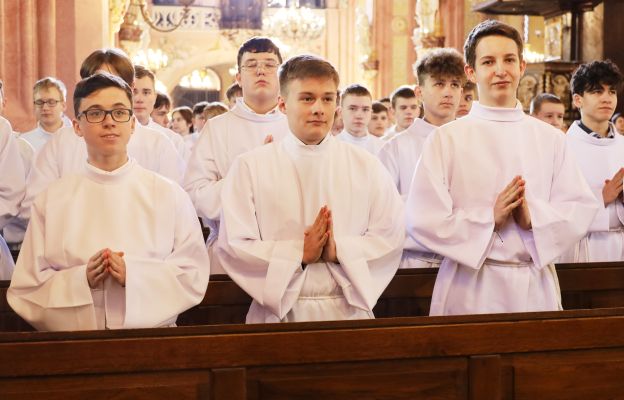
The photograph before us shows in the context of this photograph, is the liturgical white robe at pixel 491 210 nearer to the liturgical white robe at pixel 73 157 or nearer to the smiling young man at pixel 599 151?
the smiling young man at pixel 599 151

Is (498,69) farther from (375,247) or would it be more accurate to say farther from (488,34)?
(375,247)

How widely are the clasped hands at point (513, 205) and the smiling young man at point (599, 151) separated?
72.4 inches

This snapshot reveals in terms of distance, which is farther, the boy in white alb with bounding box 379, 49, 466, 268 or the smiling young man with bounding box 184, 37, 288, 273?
the boy in white alb with bounding box 379, 49, 466, 268

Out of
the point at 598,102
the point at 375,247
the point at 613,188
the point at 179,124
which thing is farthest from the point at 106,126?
the point at 179,124

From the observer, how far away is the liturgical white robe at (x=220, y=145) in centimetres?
523

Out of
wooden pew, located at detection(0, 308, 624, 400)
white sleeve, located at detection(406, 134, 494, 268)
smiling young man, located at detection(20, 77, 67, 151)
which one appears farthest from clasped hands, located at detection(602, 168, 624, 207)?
smiling young man, located at detection(20, 77, 67, 151)

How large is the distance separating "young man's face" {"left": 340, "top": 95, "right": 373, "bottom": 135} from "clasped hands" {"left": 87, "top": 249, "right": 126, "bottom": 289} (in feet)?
16.5

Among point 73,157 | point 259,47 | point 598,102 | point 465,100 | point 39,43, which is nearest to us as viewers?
point 259,47

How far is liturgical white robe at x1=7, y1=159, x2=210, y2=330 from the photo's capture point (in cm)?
344

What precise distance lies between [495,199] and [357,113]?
14.2 ft

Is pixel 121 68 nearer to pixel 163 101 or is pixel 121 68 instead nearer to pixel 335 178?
pixel 335 178

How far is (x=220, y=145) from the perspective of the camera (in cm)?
548

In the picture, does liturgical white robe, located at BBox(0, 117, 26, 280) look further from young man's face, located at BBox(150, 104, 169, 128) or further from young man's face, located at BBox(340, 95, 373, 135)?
young man's face, located at BBox(150, 104, 169, 128)

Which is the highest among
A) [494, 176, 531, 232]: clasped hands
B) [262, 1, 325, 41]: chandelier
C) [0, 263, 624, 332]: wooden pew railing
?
[262, 1, 325, 41]: chandelier
